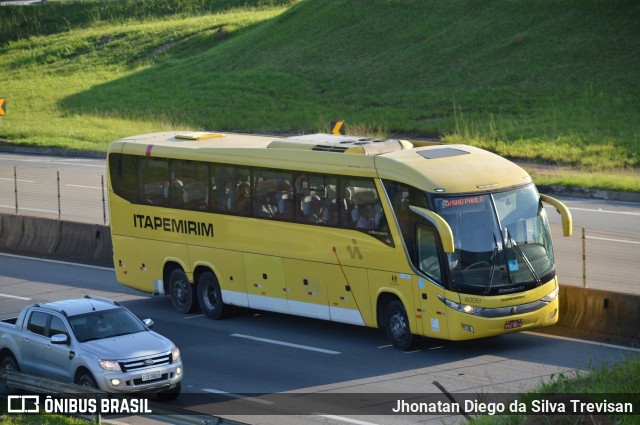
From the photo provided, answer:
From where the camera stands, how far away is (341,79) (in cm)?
6006

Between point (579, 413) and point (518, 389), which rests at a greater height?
point (579, 413)

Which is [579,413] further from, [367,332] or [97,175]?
[97,175]

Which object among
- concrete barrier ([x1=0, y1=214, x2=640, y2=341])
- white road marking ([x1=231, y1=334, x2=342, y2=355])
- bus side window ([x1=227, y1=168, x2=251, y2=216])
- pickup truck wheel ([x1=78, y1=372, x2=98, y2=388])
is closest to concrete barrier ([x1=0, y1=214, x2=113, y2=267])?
concrete barrier ([x1=0, y1=214, x2=640, y2=341])

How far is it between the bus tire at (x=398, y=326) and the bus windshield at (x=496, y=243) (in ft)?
4.14

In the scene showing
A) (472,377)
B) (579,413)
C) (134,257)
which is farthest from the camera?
(134,257)

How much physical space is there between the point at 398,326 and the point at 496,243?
7.36 feet

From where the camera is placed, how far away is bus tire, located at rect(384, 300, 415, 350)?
18531 millimetres

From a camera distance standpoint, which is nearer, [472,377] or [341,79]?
[472,377]

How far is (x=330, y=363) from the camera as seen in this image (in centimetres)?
1809

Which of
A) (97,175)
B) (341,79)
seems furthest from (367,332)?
(341,79)

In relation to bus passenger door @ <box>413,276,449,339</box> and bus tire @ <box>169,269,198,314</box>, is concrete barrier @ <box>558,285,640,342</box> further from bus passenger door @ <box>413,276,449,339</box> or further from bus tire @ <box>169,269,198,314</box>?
bus tire @ <box>169,269,198,314</box>

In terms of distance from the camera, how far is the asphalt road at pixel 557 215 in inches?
913

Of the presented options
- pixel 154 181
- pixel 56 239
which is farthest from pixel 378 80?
pixel 154 181

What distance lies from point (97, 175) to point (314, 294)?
2152 centimetres
